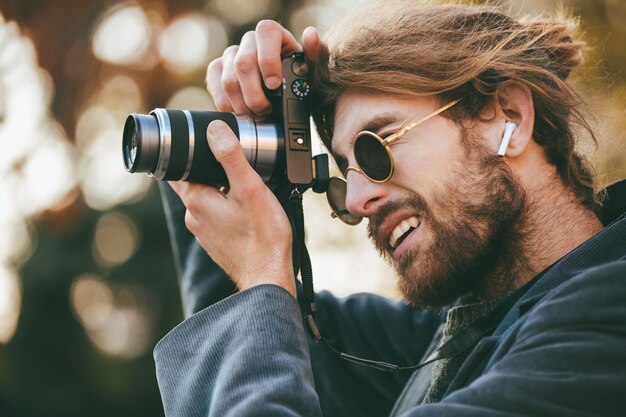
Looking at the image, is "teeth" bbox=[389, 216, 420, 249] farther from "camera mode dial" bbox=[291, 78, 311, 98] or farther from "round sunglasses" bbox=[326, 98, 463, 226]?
"camera mode dial" bbox=[291, 78, 311, 98]

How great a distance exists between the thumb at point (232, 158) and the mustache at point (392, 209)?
0.37 m

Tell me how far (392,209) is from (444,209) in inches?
5.8

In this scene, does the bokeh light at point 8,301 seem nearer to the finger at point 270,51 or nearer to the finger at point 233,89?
the finger at point 233,89

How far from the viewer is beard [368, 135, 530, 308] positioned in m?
2.13

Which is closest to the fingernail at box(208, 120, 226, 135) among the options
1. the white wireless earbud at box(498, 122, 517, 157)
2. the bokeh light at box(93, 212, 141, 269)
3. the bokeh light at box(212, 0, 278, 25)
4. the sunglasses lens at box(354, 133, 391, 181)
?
the sunglasses lens at box(354, 133, 391, 181)

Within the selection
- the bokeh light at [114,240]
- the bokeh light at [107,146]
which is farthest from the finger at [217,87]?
the bokeh light at [114,240]

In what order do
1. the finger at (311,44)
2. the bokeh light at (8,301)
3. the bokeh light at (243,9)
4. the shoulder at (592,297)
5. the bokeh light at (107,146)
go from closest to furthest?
the shoulder at (592,297)
the finger at (311,44)
the bokeh light at (8,301)
the bokeh light at (107,146)
the bokeh light at (243,9)

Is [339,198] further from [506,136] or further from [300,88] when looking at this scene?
[506,136]

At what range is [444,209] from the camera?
2139 millimetres

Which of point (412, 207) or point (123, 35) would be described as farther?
point (123, 35)

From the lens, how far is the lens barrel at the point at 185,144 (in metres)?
2.04

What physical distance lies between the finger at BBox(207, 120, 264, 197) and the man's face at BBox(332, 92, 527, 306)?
14.3 inches

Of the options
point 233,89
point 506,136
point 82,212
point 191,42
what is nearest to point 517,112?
point 506,136

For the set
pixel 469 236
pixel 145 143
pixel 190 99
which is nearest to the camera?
pixel 145 143
